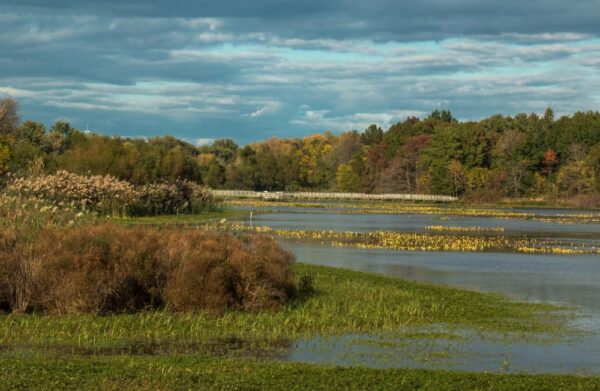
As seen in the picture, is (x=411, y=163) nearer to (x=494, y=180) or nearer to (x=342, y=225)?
(x=494, y=180)

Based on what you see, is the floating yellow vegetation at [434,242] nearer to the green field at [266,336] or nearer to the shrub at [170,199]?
the shrub at [170,199]

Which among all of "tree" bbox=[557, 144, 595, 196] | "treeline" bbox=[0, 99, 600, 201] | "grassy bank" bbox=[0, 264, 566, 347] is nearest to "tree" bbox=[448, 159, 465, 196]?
"treeline" bbox=[0, 99, 600, 201]

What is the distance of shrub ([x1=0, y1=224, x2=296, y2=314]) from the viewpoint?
2036 cm

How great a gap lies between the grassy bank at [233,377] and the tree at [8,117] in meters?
88.5

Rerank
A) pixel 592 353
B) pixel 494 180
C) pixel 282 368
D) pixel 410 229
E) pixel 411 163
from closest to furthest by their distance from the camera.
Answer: pixel 282 368 < pixel 592 353 < pixel 410 229 < pixel 494 180 < pixel 411 163

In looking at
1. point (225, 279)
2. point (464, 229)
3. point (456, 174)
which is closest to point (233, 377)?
point (225, 279)

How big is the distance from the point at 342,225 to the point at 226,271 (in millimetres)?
44618

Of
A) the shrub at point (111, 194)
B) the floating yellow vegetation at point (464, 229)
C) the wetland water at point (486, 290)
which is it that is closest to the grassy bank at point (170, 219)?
the shrub at point (111, 194)

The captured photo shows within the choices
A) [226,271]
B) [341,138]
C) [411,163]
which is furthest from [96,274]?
[341,138]

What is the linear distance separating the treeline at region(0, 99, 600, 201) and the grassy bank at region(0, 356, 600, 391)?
54.8 meters

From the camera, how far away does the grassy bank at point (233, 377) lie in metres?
13.4

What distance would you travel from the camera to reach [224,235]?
80.4 ft

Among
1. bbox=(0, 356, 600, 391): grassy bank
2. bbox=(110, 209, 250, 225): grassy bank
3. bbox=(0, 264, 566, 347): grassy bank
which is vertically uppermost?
bbox=(110, 209, 250, 225): grassy bank

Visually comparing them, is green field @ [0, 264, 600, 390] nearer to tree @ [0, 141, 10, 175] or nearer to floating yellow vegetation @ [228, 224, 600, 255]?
floating yellow vegetation @ [228, 224, 600, 255]
